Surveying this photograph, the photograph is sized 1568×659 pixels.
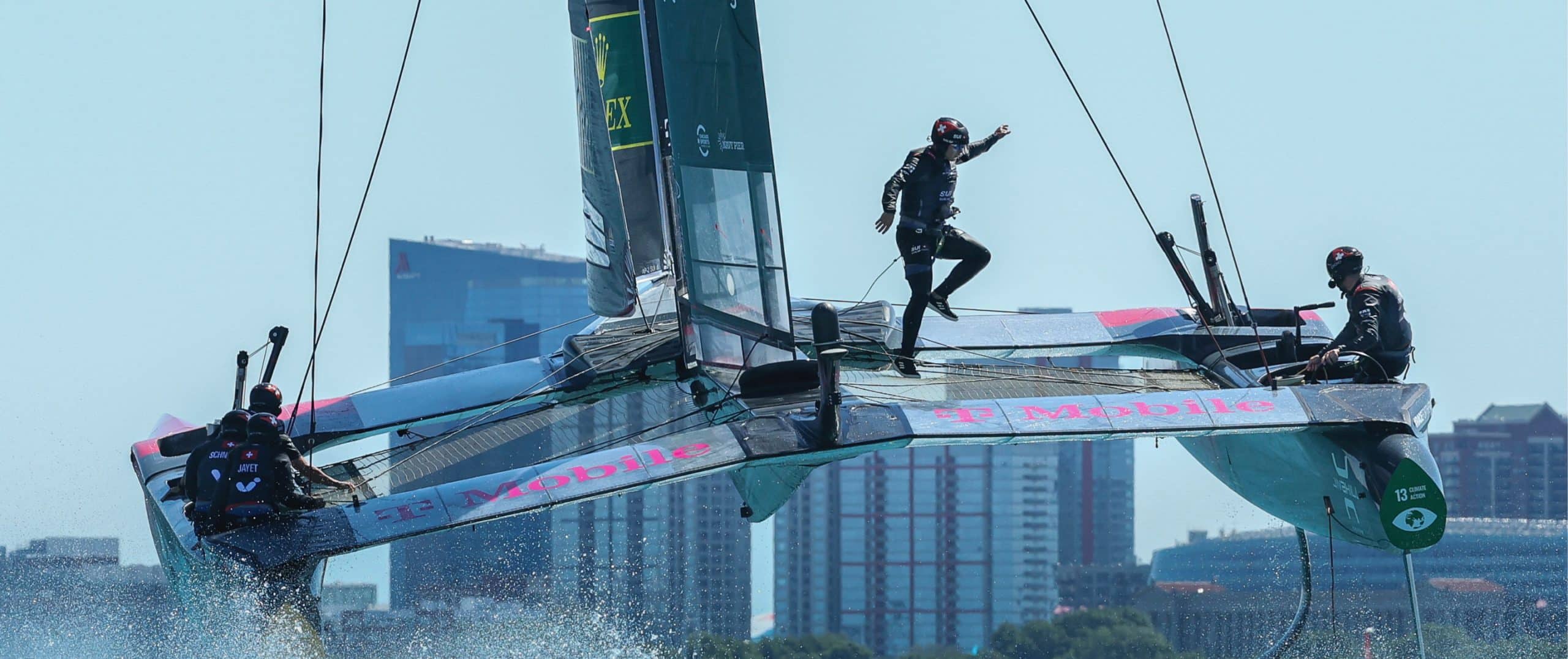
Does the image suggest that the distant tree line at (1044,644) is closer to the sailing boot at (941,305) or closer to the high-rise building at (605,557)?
the high-rise building at (605,557)

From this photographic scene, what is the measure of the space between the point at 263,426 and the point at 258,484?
0.22 m

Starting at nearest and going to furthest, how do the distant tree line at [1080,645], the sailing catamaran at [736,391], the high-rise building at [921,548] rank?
the sailing catamaran at [736,391] → the distant tree line at [1080,645] → the high-rise building at [921,548]

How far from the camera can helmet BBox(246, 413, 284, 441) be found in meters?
7.21

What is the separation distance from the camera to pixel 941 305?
28.3ft

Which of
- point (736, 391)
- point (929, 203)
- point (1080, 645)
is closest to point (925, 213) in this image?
point (929, 203)

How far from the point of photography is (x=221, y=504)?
709 centimetres

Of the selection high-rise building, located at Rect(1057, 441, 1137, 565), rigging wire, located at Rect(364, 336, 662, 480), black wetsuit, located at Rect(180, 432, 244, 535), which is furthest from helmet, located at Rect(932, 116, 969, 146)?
high-rise building, located at Rect(1057, 441, 1137, 565)

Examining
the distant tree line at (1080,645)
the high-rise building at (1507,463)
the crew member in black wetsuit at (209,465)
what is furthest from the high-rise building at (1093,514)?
the crew member in black wetsuit at (209,465)

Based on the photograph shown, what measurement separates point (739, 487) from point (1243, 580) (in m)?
17.0

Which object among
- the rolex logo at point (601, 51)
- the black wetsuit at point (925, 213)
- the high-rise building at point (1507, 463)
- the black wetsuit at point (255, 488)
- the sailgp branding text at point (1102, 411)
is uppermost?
the rolex logo at point (601, 51)

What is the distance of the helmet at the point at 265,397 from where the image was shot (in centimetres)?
785

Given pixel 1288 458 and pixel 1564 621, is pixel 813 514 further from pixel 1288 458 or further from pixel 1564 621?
pixel 1288 458

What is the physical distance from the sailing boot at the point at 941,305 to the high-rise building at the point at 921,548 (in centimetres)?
2183

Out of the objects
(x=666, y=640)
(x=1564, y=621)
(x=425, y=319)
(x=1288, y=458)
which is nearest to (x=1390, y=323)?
(x=1288, y=458)
